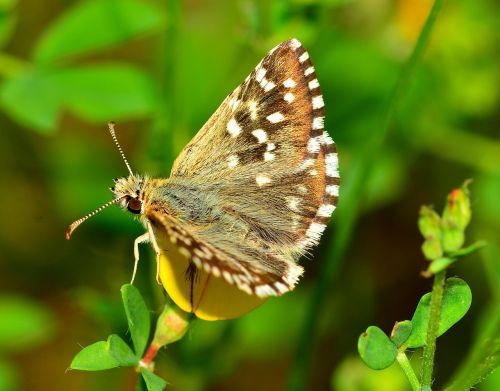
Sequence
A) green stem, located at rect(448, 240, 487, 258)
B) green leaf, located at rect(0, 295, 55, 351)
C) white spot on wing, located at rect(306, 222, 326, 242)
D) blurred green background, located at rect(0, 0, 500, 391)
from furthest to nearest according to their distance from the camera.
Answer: green leaf, located at rect(0, 295, 55, 351) < blurred green background, located at rect(0, 0, 500, 391) < white spot on wing, located at rect(306, 222, 326, 242) < green stem, located at rect(448, 240, 487, 258)

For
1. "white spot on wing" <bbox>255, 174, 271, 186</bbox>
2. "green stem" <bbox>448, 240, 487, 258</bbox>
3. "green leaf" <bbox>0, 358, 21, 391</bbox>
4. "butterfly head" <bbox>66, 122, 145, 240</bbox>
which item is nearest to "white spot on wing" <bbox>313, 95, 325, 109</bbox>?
"white spot on wing" <bbox>255, 174, 271, 186</bbox>

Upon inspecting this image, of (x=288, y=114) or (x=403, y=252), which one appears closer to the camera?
(x=288, y=114)

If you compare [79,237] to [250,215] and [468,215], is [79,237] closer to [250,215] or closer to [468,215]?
[250,215]

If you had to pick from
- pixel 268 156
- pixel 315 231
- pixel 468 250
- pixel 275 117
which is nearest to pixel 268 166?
pixel 268 156

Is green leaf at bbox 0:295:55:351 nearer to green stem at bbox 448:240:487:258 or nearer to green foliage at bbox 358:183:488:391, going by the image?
green foliage at bbox 358:183:488:391

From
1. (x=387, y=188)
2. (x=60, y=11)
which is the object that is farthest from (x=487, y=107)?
(x=60, y=11)

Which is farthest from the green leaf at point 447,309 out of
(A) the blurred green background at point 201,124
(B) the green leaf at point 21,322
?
(B) the green leaf at point 21,322
